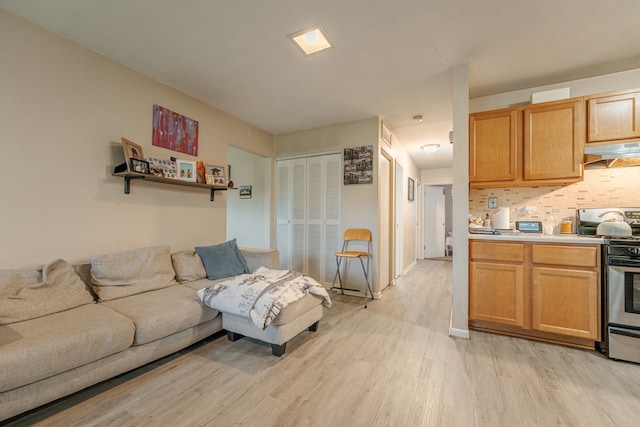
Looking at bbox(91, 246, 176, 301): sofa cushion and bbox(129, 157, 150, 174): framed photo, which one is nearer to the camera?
bbox(91, 246, 176, 301): sofa cushion

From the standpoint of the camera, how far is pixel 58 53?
6.71 feet

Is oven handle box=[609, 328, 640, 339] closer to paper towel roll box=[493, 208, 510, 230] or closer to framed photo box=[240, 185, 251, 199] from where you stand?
paper towel roll box=[493, 208, 510, 230]

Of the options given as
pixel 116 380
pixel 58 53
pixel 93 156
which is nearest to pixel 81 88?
pixel 58 53

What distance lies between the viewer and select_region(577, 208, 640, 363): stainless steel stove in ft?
6.48

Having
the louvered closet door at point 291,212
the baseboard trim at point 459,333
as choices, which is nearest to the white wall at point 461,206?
the baseboard trim at point 459,333

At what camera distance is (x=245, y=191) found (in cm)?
475

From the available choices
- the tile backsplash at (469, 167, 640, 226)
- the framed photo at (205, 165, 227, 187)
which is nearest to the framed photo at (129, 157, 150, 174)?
the framed photo at (205, 165, 227, 187)

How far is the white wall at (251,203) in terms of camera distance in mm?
4445

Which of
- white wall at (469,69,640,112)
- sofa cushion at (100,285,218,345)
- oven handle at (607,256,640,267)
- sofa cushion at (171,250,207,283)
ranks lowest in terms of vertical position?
sofa cushion at (100,285,218,345)

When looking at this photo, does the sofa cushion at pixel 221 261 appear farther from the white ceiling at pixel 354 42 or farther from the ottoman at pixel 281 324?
the white ceiling at pixel 354 42

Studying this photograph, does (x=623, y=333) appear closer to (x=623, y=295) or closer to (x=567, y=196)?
(x=623, y=295)

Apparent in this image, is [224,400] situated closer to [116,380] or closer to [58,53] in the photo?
[116,380]

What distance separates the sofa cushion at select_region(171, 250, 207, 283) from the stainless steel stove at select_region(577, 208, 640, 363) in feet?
11.8

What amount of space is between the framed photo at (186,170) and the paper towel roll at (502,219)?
3.37 meters
